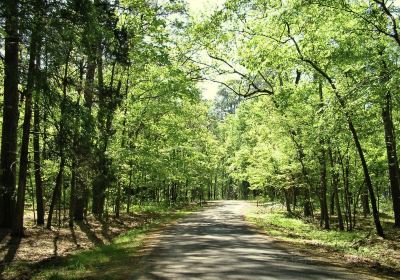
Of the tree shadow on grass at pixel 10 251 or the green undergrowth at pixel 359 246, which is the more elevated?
the tree shadow on grass at pixel 10 251

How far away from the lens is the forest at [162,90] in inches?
400

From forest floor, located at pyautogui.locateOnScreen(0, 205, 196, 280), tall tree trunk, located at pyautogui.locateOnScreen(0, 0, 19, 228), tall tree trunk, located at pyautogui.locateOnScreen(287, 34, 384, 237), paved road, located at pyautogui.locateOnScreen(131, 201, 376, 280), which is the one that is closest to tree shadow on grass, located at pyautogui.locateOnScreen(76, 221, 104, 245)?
forest floor, located at pyautogui.locateOnScreen(0, 205, 196, 280)

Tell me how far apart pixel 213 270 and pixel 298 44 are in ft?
41.4

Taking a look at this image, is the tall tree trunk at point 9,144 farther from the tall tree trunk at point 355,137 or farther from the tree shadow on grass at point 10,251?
the tall tree trunk at point 355,137

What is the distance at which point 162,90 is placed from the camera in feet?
76.9

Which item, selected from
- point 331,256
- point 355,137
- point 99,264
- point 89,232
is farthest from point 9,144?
point 355,137

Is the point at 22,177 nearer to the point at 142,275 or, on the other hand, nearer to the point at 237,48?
the point at 142,275

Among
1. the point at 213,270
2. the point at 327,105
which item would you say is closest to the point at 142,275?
the point at 213,270

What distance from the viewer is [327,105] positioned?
15.9 m

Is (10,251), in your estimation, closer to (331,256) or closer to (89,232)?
(89,232)

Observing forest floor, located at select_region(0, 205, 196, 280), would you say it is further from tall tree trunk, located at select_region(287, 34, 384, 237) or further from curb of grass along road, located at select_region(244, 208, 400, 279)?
tall tree trunk, located at select_region(287, 34, 384, 237)

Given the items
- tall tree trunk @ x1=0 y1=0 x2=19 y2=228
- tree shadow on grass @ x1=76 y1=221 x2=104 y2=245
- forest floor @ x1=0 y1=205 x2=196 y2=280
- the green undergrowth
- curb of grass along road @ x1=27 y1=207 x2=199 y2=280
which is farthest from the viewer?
tree shadow on grass @ x1=76 y1=221 x2=104 y2=245

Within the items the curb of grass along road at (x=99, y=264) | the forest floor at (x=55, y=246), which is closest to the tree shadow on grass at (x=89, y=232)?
the forest floor at (x=55, y=246)

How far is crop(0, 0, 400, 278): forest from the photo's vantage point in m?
10.2
